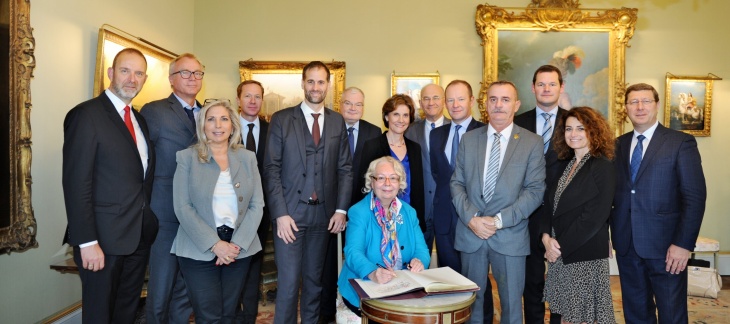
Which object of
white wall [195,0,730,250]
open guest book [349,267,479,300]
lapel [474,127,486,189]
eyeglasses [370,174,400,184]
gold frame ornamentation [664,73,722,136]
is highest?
white wall [195,0,730,250]

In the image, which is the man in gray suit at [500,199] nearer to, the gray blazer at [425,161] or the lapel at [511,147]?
the lapel at [511,147]

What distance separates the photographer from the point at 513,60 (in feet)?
22.5

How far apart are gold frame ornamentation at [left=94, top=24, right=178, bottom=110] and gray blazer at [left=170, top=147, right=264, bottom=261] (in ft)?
6.62

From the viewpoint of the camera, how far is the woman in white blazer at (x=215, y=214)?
302cm

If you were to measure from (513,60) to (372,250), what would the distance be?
14.9 ft

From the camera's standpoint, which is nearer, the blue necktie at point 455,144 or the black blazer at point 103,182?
the black blazer at point 103,182

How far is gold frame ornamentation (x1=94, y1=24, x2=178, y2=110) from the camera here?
178 inches

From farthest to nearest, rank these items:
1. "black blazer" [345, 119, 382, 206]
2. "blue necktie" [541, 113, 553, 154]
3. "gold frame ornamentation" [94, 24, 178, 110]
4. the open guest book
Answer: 1. "gold frame ornamentation" [94, 24, 178, 110]
2. "black blazer" [345, 119, 382, 206]
3. "blue necktie" [541, 113, 553, 154]
4. the open guest book

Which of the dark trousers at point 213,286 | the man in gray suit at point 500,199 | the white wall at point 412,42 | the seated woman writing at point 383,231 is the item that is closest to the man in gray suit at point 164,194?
the dark trousers at point 213,286

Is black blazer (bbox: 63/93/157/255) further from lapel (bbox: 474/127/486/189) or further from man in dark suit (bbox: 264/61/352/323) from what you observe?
lapel (bbox: 474/127/486/189)

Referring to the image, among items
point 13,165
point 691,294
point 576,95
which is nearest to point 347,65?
point 576,95

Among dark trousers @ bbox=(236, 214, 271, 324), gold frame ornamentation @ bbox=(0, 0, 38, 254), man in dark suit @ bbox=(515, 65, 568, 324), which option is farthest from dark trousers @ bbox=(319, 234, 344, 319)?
gold frame ornamentation @ bbox=(0, 0, 38, 254)

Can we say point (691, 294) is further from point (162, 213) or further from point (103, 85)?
point (103, 85)

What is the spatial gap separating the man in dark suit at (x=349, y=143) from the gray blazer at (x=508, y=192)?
1.16 m
